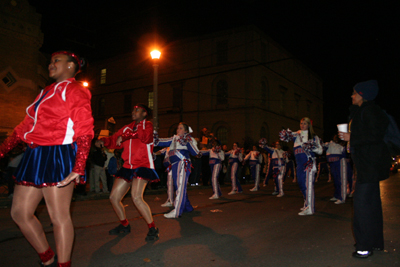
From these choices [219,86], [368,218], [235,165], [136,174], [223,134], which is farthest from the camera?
[219,86]

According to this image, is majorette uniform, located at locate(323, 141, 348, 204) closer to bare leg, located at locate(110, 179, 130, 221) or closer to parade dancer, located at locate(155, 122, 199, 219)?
parade dancer, located at locate(155, 122, 199, 219)

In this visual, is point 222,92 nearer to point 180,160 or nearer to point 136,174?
point 180,160

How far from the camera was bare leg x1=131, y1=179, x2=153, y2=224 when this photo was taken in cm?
464

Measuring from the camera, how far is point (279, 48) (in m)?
36.4

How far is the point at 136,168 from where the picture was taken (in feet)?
16.0

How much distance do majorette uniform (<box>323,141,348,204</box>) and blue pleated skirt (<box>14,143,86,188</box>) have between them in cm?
844

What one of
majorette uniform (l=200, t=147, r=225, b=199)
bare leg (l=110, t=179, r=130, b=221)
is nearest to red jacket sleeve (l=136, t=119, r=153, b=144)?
bare leg (l=110, t=179, r=130, b=221)

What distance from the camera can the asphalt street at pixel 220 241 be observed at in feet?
12.2

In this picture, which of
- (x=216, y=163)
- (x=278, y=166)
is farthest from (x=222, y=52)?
(x=216, y=163)

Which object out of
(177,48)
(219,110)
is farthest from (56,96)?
(177,48)

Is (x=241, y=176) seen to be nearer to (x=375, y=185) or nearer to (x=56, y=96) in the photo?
(x=375, y=185)

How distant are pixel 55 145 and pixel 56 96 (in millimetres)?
457

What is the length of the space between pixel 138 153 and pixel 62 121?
7.18 ft

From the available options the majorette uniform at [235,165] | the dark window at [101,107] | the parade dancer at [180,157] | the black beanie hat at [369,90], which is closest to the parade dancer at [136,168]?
the parade dancer at [180,157]
